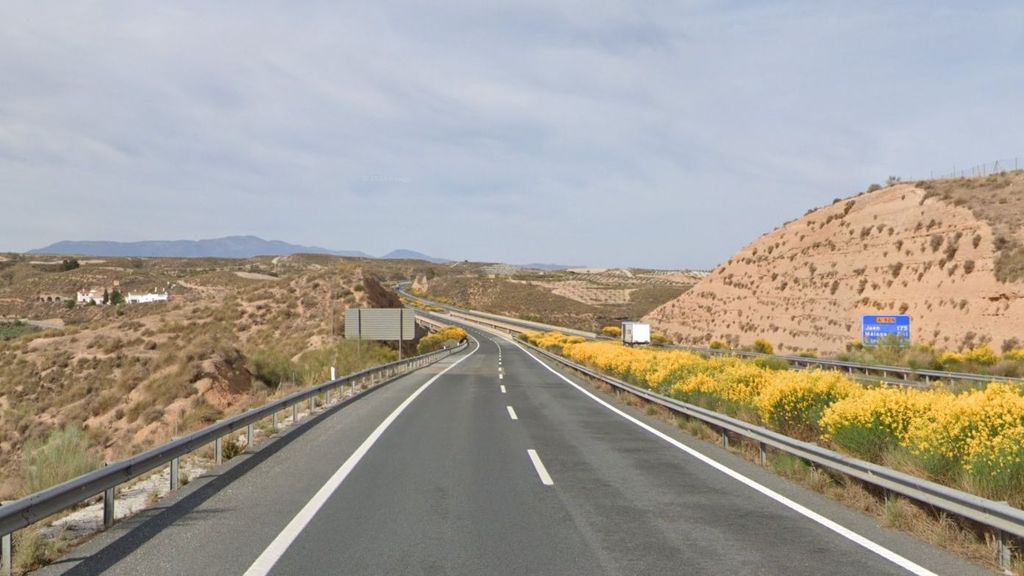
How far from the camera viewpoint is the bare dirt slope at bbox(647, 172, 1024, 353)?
138 feet

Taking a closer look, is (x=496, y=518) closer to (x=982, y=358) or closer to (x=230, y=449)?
(x=230, y=449)

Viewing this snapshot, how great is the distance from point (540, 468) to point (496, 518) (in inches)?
113

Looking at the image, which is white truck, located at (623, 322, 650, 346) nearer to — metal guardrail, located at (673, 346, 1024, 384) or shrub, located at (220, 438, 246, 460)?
metal guardrail, located at (673, 346, 1024, 384)

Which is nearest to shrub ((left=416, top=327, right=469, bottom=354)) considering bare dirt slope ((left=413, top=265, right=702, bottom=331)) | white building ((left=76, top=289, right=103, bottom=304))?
bare dirt slope ((left=413, top=265, right=702, bottom=331))

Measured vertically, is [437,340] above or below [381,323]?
below

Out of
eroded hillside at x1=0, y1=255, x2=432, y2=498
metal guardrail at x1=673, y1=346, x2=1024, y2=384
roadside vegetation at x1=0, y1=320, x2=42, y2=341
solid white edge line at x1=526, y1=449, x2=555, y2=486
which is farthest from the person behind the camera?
roadside vegetation at x1=0, y1=320, x2=42, y2=341

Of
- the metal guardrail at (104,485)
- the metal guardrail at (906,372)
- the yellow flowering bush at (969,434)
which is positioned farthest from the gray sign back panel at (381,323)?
the yellow flowering bush at (969,434)

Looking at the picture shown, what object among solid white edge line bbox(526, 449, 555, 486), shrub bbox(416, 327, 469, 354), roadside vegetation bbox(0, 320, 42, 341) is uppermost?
solid white edge line bbox(526, 449, 555, 486)

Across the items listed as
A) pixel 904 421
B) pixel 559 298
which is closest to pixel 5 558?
pixel 904 421

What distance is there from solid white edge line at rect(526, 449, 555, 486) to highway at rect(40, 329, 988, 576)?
1.6 inches

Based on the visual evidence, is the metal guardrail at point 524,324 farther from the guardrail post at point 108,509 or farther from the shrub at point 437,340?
the guardrail post at point 108,509

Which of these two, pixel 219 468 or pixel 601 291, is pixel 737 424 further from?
pixel 601 291

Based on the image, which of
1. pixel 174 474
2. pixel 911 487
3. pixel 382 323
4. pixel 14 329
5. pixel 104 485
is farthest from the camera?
pixel 14 329

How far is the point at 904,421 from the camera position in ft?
30.2
